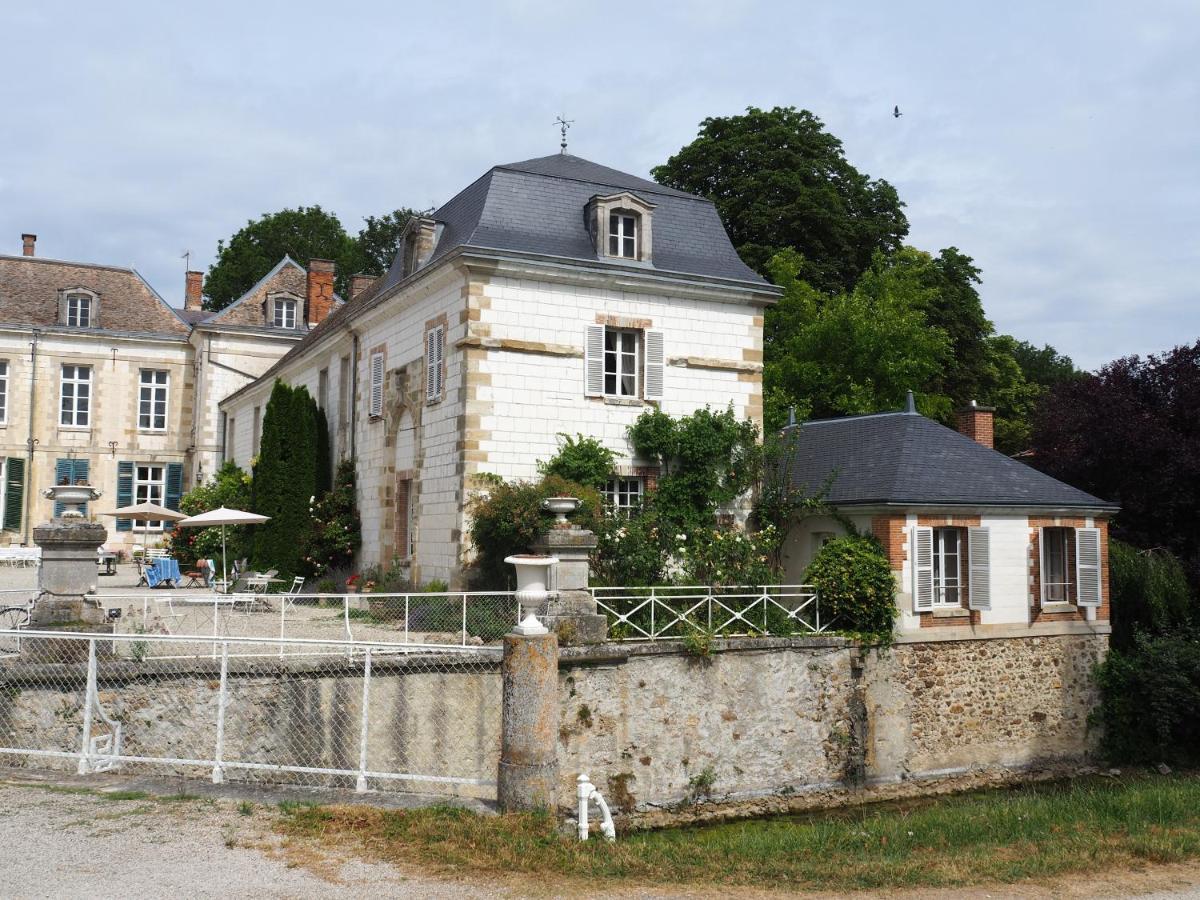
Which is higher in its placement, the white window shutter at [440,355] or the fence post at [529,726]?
the white window shutter at [440,355]

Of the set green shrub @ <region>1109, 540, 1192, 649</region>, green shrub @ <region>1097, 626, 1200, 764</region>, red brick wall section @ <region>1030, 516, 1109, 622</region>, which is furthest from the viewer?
green shrub @ <region>1109, 540, 1192, 649</region>

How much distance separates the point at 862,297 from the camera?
941 inches

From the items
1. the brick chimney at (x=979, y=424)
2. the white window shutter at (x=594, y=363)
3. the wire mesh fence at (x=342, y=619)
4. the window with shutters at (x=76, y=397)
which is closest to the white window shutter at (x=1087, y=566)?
the brick chimney at (x=979, y=424)

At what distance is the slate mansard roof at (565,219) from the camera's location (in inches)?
639

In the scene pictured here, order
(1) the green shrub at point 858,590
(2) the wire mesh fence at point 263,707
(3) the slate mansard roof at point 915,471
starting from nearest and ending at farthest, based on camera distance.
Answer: (2) the wire mesh fence at point 263,707, (1) the green shrub at point 858,590, (3) the slate mansard roof at point 915,471

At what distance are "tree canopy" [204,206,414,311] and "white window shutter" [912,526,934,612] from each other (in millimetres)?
31383

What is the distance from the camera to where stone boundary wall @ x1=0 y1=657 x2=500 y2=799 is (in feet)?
32.6

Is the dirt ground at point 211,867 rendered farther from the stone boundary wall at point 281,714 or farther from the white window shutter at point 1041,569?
the white window shutter at point 1041,569

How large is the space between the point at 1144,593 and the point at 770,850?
12.4 metres

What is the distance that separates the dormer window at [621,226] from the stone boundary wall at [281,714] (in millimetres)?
7460

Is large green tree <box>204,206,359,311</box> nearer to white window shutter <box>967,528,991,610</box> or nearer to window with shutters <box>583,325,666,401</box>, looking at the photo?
window with shutters <box>583,325,666,401</box>

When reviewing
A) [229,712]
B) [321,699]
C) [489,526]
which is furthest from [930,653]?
[229,712]

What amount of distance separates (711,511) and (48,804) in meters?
11.0

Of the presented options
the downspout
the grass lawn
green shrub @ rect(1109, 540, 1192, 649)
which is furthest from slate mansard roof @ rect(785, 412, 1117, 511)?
the downspout
